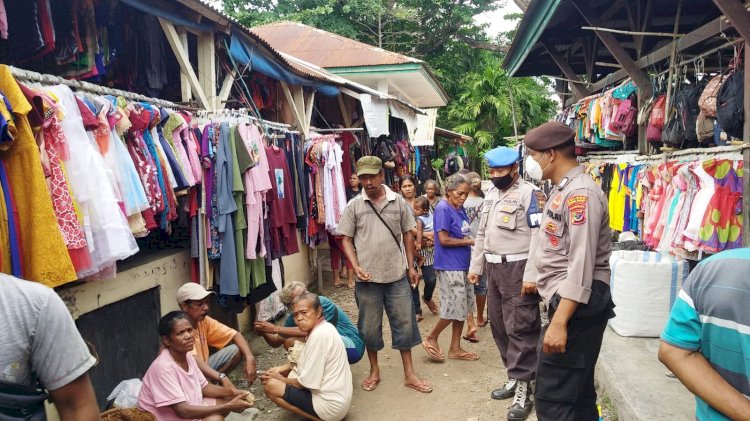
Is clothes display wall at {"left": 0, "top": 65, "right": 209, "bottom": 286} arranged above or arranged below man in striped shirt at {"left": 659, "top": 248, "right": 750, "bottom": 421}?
above

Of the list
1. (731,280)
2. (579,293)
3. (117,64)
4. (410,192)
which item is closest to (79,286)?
(117,64)

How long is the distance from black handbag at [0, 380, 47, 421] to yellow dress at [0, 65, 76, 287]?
101 cm

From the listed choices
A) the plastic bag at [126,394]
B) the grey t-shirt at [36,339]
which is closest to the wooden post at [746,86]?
the grey t-shirt at [36,339]

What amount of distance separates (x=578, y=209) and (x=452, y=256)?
2686mm

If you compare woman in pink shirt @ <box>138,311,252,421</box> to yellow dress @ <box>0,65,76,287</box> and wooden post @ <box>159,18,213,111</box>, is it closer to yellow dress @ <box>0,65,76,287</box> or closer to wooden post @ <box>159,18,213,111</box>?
yellow dress @ <box>0,65,76,287</box>

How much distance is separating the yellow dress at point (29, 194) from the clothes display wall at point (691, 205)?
14.4ft

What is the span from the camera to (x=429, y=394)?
4.73 meters

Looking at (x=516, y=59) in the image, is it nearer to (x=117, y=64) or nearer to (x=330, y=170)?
(x=330, y=170)

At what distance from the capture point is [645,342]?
4629 mm

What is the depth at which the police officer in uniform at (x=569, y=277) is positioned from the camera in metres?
2.66

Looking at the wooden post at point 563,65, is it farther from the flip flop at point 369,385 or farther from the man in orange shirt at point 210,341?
the man in orange shirt at point 210,341

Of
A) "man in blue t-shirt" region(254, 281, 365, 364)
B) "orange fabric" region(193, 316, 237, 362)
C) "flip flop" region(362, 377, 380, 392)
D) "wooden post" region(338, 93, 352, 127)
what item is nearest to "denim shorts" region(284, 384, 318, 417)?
"man in blue t-shirt" region(254, 281, 365, 364)

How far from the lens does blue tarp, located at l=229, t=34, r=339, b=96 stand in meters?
5.10

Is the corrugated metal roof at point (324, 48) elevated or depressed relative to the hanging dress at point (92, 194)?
elevated
